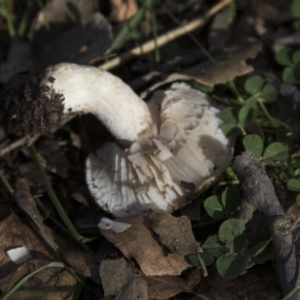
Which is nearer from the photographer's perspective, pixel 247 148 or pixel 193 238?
pixel 193 238

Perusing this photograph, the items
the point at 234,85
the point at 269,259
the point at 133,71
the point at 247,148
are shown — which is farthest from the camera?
the point at 133,71

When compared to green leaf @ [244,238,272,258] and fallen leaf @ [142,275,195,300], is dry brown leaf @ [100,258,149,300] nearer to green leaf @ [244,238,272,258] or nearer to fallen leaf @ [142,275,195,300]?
fallen leaf @ [142,275,195,300]

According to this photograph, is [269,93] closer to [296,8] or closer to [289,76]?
[289,76]

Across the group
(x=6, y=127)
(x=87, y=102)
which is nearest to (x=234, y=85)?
(x=87, y=102)

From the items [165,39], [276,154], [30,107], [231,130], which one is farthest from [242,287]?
[165,39]

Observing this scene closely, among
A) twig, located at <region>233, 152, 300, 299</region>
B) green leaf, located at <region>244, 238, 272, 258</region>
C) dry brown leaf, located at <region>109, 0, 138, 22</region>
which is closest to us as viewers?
twig, located at <region>233, 152, 300, 299</region>

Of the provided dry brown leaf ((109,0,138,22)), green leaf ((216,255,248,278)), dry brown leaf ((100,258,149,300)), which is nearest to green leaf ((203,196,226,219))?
green leaf ((216,255,248,278))

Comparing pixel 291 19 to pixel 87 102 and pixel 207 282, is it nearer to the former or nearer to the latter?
pixel 87 102
